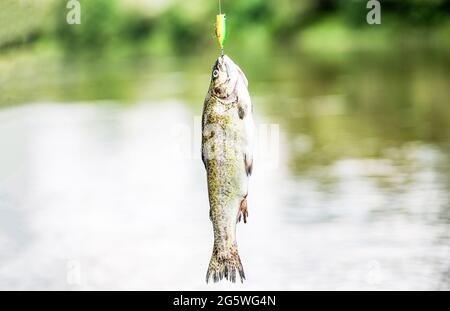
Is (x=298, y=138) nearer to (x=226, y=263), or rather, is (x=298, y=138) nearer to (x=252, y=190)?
(x=252, y=190)

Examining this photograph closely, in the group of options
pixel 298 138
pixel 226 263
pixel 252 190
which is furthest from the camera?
pixel 298 138

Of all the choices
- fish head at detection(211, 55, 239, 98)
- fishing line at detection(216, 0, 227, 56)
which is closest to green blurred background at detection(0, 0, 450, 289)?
fish head at detection(211, 55, 239, 98)

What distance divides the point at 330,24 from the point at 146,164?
129 feet

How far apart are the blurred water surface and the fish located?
0.99m

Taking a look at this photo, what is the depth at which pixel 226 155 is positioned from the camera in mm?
4945

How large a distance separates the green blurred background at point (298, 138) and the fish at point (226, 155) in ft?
17.6

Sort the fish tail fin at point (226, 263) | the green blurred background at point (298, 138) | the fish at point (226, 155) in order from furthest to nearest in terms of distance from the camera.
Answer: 1. the green blurred background at point (298, 138)
2. the fish tail fin at point (226, 263)
3. the fish at point (226, 155)

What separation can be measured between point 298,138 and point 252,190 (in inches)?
190

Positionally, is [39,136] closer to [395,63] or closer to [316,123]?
[316,123]

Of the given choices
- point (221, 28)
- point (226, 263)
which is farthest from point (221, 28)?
point (226, 263)

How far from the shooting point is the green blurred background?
1176 cm

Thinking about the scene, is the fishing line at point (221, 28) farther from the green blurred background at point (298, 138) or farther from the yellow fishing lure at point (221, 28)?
the green blurred background at point (298, 138)

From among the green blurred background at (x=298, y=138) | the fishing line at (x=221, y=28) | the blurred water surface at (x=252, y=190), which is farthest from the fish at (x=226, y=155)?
the green blurred background at (x=298, y=138)

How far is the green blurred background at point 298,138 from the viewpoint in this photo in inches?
463
